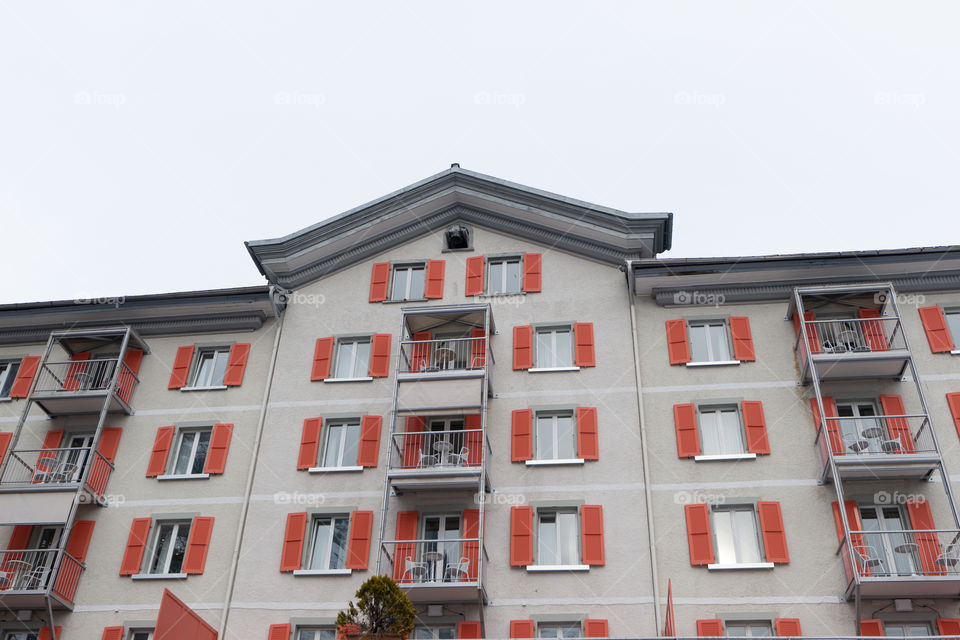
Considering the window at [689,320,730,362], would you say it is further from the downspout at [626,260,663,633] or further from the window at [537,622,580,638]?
the window at [537,622,580,638]

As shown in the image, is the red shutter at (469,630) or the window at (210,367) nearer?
the red shutter at (469,630)

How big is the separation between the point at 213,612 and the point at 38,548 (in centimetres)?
589

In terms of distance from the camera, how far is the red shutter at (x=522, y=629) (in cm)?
2311

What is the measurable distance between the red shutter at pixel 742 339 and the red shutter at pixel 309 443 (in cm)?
1192

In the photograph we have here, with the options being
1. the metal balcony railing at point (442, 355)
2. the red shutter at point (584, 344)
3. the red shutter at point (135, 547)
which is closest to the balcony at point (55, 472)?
the red shutter at point (135, 547)

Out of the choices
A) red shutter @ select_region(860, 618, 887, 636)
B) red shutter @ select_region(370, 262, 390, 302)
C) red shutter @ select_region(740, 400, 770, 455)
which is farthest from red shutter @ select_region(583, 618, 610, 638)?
red shutter @ select_region(370, 262, 390, 302)

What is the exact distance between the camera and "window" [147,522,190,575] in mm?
25797

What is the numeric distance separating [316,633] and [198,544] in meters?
4.21

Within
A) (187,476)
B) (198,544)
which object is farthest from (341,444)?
(198,544)

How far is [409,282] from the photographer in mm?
30766

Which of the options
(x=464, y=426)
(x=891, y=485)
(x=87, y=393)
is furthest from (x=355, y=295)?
(x=891, y=485)

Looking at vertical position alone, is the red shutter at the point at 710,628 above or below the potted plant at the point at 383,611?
above

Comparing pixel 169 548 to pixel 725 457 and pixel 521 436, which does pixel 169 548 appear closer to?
pixel 521 436

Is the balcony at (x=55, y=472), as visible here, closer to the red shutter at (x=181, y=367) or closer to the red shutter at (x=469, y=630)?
the red shutter at (x=181, y=367)
